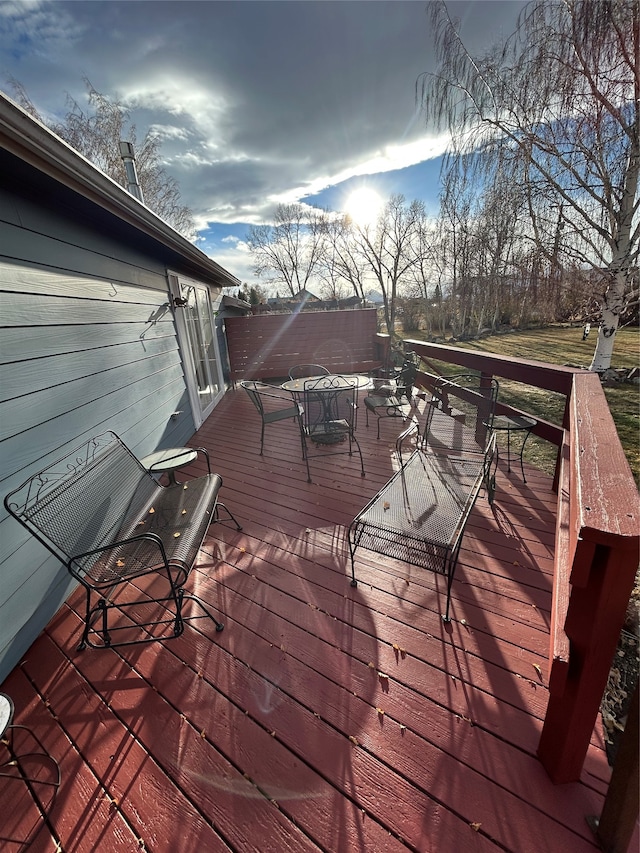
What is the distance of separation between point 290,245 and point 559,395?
25.1 metres

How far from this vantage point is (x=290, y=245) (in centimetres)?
2661

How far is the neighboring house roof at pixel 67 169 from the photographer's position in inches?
52.3

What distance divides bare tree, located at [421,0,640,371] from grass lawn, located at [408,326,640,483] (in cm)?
149

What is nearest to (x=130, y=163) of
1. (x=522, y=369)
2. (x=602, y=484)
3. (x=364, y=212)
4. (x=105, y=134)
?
(x=522, y=369)

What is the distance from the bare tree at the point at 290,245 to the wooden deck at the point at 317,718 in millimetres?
26558

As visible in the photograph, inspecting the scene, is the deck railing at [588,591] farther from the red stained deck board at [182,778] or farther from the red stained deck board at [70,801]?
the red stained deck board at [70,801]

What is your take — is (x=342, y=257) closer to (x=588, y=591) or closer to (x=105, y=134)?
(x=105, y=134)

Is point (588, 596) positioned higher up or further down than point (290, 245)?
further down

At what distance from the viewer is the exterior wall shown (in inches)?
64.0

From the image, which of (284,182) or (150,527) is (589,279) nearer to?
(150,527)

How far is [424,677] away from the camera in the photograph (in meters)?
1.41

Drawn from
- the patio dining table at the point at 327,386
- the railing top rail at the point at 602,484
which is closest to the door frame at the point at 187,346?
the patio dining table at the point at 327,386

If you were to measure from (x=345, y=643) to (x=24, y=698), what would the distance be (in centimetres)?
136

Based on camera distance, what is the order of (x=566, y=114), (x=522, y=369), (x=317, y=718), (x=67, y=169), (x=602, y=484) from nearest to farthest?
(x=602, y=484) < (x=317, y=718) < (x=67, y=169) < (x=522, y=369) < (x=566, y=114)
